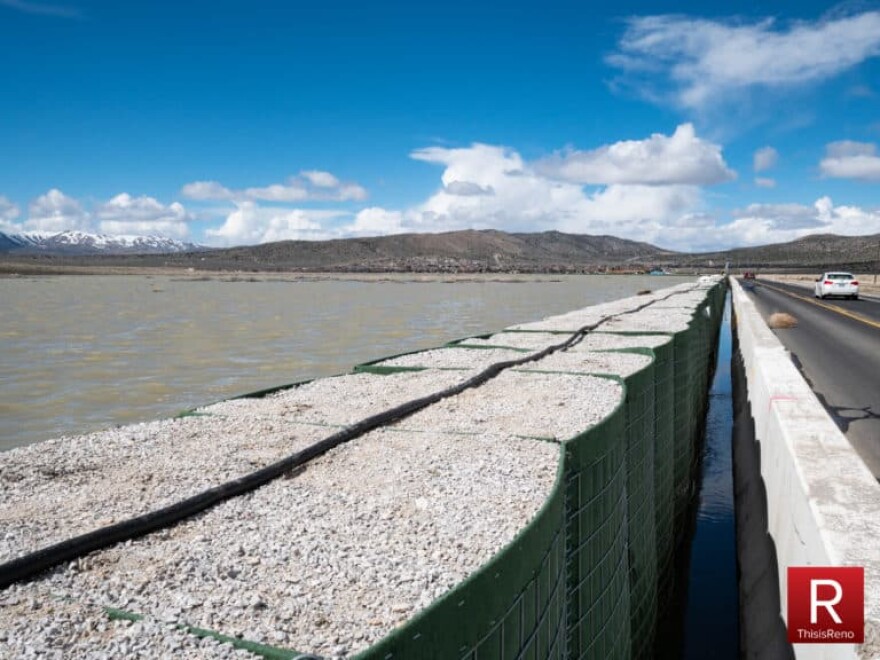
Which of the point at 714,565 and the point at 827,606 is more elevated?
the point at 827,606

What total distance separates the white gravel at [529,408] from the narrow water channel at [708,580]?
2655 mm

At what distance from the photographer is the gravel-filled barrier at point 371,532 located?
2.54 m

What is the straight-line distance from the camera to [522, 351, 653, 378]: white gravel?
318 inches

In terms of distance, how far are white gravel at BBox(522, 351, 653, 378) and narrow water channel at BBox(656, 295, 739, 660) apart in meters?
2.51

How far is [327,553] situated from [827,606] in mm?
2666

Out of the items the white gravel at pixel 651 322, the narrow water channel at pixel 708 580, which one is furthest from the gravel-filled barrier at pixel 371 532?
the white gravel at pixel 651 322

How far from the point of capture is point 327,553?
3172mm

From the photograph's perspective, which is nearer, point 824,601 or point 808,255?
point 824,601

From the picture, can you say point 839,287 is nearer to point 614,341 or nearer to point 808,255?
point 614,341

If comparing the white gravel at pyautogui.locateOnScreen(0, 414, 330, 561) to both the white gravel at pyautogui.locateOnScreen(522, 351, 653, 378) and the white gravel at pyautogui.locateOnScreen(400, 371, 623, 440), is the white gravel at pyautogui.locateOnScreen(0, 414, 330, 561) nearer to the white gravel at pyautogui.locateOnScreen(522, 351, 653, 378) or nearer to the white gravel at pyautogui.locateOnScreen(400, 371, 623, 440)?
the white gravel at pyautogui.locateOnScreen(400, 371, 623, 440)

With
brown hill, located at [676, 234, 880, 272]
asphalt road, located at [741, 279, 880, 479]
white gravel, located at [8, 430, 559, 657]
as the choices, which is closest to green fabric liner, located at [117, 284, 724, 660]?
white gravel, located at [8, 430, 559, 657]

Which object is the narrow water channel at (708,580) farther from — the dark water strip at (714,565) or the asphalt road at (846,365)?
the asphalt road at (846,365)

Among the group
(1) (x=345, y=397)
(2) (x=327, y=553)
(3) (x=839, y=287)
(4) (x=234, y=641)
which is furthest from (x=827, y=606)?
(3) (x=839, y=287)

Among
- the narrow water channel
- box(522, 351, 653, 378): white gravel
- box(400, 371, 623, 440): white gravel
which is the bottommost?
the narrow water channel
